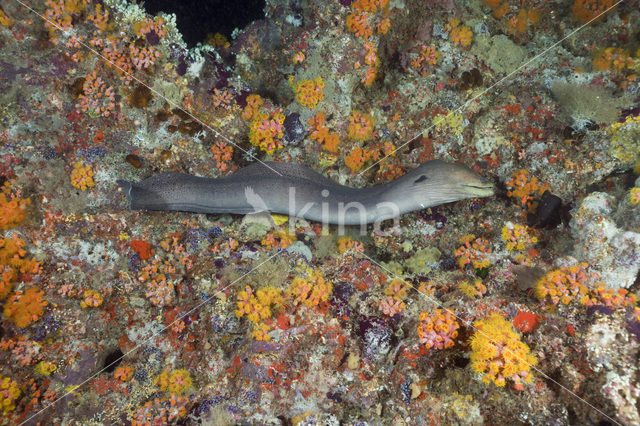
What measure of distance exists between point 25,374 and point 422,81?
6332mm

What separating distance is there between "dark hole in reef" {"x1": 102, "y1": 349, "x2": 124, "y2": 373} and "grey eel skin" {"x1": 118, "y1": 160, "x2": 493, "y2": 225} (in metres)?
1.88

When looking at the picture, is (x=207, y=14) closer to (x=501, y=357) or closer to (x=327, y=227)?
(x=327, y=227)

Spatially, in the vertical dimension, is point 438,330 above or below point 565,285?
below

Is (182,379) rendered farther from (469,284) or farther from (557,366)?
(557,366)

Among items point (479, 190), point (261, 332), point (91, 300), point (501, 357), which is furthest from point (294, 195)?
point (501, 357)

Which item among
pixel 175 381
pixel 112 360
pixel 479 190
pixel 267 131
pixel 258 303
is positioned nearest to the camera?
pixel 175 381

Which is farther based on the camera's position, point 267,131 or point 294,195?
point 267,131

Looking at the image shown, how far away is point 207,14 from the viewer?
453cm

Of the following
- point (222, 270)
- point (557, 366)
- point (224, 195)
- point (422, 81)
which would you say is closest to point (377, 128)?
point (422, 81)

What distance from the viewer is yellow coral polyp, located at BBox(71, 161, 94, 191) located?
4.12m

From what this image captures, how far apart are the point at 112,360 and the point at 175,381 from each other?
90 centimetres

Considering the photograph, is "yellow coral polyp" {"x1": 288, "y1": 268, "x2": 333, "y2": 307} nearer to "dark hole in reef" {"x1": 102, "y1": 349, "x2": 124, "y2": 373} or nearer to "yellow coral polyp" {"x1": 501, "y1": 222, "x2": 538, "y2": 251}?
"dark hole in reef" {"x1": 102, "y1": 349, "x2": 124, "y2": 373}

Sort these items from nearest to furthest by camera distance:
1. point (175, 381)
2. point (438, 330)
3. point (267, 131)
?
point (438, 330) → point (175, 381) → point (267, 131)

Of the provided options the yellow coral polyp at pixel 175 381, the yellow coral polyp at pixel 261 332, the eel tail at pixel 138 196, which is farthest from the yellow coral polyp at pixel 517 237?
the eel tail at pixel 138 196
